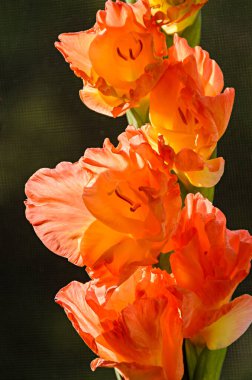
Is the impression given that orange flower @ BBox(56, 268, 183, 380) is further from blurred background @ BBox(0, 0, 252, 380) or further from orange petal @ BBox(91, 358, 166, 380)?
blurred background @ BBox(0, 0, 252, 380)

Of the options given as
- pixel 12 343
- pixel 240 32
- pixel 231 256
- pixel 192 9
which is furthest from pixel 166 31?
pixel 12 343

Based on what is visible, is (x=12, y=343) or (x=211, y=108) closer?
(x=211, y=108)

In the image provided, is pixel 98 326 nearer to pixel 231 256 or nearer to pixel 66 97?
pixel 231 256

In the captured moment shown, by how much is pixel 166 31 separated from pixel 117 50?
0.04 m

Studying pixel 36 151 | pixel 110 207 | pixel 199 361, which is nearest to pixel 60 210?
pixel 110 207

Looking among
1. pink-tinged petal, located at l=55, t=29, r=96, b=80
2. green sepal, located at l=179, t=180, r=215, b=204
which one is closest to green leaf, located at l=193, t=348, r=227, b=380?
green sepal, located at l=179, t=180, r=215, b=204

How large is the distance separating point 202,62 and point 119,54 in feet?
0.18

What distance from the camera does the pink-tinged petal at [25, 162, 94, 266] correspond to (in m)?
0.49

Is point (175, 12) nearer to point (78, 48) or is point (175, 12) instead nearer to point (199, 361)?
point (78, 48)

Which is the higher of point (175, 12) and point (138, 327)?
point (175, 12)

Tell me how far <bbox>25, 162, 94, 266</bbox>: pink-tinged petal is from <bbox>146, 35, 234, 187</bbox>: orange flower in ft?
0.20

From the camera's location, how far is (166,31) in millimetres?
537

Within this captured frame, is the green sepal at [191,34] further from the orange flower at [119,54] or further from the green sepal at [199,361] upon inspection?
the green sepal at [199,361]

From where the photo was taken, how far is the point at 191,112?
50cm
